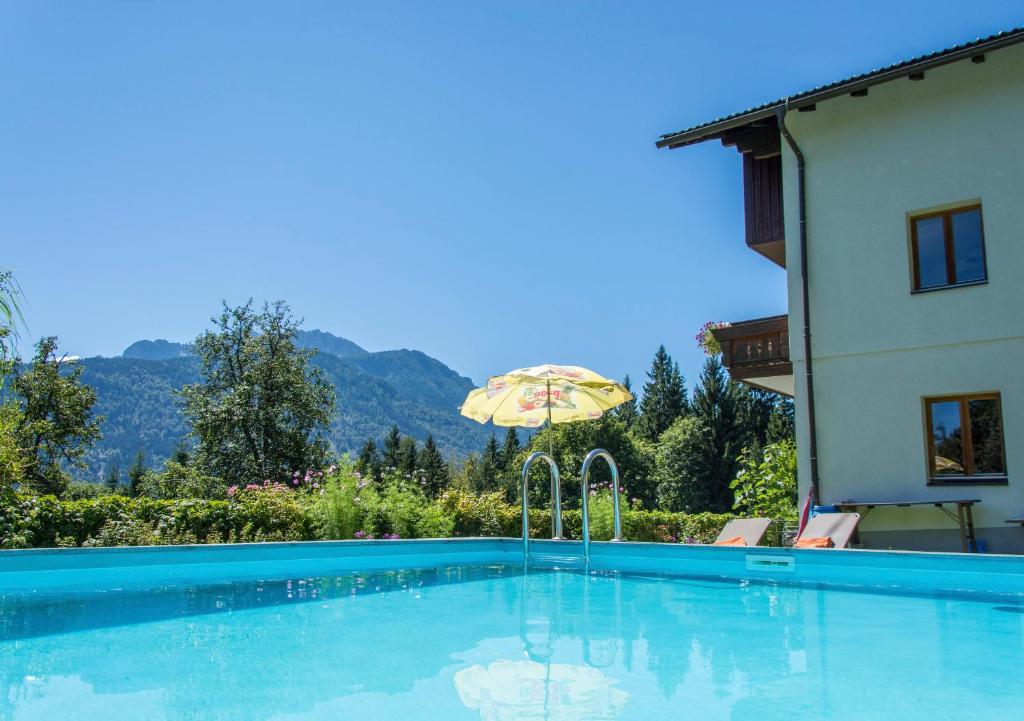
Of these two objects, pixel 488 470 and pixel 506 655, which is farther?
pixel 488 470

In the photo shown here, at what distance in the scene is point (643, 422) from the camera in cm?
7056

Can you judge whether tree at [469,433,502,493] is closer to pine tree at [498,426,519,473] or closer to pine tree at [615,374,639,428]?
pine tree at [498,426,519,473]

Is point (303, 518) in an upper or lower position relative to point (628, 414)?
lower

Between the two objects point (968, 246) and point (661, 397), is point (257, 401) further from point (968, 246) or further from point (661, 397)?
point (661, 397)

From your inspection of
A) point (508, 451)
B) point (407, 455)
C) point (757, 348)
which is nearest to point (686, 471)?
point (508, 451)

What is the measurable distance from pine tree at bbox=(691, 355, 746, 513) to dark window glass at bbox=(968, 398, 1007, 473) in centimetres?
4392

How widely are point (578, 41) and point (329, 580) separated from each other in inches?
450

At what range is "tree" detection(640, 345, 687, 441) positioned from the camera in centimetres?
7019

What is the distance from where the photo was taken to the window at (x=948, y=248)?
39.4ft

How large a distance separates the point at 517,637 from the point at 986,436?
339 inches

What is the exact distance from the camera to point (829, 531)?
1137cm

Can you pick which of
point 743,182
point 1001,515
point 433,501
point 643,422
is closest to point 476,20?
point 743,182

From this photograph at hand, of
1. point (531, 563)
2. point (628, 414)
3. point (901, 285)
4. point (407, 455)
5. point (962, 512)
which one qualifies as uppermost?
point (628, 414)

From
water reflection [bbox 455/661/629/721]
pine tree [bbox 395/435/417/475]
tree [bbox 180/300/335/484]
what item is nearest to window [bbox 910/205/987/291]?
water reflection [bbox 455/661/629/721]
